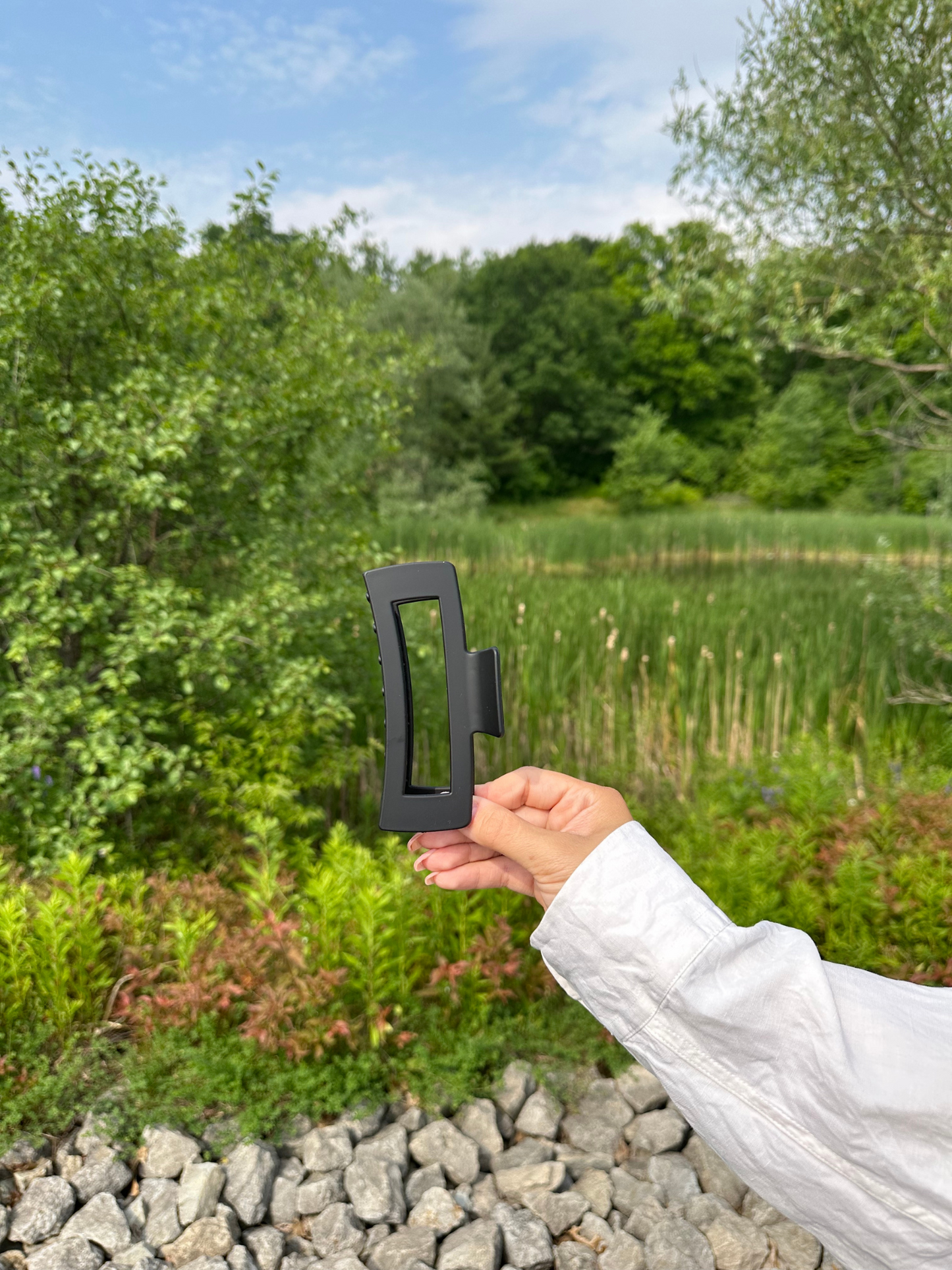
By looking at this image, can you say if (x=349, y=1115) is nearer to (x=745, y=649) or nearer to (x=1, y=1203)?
(x=1, y=1203)

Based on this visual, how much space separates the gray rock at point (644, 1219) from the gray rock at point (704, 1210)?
0.06 metres

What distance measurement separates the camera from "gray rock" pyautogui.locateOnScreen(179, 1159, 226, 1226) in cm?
183

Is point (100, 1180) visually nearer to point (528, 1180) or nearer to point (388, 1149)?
point (388, 1149)

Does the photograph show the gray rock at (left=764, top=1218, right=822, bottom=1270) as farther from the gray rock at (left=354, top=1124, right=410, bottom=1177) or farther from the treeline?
the treeline

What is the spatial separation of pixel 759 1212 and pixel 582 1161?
1.35 feet

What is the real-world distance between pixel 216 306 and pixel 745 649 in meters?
3.79

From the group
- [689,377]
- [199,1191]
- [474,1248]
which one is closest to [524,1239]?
[474,1248]

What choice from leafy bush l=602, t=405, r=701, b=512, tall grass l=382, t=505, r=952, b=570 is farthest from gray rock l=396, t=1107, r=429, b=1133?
leafy bush l=602, t=405, r=701, b=512

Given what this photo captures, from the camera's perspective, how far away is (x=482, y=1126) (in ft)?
6.90

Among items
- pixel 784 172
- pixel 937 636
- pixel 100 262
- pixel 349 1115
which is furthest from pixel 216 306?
pixel 937 636

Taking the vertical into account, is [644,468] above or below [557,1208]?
above

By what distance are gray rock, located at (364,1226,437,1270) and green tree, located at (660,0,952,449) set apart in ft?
14.1

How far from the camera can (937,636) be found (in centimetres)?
495

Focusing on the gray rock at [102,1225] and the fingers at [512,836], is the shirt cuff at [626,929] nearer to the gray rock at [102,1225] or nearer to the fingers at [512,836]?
the fingers at [512,836]
